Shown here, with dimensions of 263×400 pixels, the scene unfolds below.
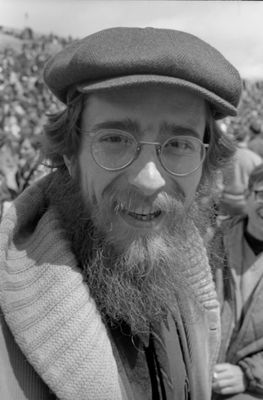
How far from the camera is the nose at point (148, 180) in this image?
1.20 m

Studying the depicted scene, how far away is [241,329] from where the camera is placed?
7.50 ft

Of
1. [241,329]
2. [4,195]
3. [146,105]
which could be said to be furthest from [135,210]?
[4,195]

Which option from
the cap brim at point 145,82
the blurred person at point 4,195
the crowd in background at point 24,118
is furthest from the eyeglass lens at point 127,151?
the blurred person at point 4,195

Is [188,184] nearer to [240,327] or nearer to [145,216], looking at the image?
[145,216]

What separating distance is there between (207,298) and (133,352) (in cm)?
38

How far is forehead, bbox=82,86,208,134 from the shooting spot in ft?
4.01

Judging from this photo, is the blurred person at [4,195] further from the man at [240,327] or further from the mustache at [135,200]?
the mustache at [135,200]

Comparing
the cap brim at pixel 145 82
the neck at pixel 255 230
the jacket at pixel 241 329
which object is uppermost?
the cap brim at pixel 145 82

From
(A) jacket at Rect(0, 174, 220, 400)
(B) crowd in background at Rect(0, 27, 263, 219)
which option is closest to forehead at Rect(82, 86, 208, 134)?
(A) jacket at Rect(0, 174, 220, 400)

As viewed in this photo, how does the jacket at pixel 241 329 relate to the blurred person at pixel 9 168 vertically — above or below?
below

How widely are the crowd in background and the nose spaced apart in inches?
22.6

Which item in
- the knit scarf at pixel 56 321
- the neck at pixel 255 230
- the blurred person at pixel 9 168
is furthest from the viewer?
the blurred person at pixel 9 168

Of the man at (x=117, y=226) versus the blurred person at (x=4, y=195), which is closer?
the man at (x=117, y=226)

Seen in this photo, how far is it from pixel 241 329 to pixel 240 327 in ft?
0.05
